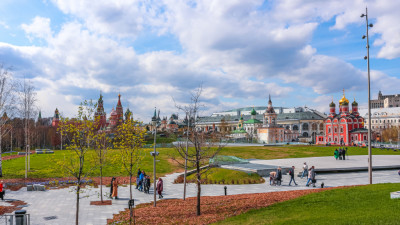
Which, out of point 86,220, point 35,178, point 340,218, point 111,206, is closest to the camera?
point 340,218

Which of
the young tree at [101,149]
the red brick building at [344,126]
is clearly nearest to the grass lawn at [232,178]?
the young tree at [101,149]

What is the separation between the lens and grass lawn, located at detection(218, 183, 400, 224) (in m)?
8.92

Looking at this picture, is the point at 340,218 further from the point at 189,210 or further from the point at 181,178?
the point at 181,178

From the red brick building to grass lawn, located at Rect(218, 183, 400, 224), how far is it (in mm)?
73748

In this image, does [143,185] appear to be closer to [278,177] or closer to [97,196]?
[97,196]

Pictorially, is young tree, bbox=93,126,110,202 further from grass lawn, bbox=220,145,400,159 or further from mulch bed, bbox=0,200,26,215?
grass lawn, bbox=220,145,400,159

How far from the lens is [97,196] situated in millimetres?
19656

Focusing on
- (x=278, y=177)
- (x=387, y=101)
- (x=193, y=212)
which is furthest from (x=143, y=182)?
(x=387, y=101)

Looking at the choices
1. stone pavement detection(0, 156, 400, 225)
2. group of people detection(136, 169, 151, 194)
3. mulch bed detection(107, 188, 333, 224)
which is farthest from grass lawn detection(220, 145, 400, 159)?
mulch bed detection(107, 188, 333, 224)

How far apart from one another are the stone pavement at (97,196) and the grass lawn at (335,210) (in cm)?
719

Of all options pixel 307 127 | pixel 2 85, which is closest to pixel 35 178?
pixel 2 85

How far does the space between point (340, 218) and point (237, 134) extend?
11222 cm

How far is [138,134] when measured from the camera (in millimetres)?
17703

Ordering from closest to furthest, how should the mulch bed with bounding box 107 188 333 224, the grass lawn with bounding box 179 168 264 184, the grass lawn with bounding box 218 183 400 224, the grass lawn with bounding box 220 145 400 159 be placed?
the grass lawn with bounding box 218 183 400 224 → the mulch bed with bounding box 107 188 333 224 → the grass lawn with bounding box 179 168 264 184 → the grass lawn with bounding box 220 145 400 159
